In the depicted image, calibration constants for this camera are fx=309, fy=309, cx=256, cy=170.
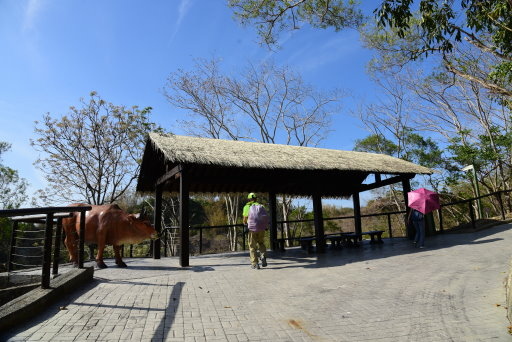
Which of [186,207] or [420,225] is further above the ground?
[186,207]

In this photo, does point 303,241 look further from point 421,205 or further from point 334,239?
point 421,205

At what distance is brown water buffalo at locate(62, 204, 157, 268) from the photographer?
21.6 ft

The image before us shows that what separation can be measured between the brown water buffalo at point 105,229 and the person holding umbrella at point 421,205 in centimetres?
679

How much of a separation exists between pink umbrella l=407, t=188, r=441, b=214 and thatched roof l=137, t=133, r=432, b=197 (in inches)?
67.0

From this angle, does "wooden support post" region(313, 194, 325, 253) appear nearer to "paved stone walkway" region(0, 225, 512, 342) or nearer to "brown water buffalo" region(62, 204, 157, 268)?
"paved stone walkway" region(0, 225, 512, 342)

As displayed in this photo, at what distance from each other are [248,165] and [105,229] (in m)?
3.56

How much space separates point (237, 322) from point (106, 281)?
296 centimetres

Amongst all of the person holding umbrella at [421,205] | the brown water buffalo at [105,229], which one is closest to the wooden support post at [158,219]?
the brown water buffalo at [105,229]

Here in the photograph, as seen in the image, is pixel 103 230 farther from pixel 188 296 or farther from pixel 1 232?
pixel 1 232

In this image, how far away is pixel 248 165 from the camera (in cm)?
788

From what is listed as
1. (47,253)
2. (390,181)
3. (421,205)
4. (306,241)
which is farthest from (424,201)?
(47,253)

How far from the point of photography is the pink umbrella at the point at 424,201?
7.98 metres

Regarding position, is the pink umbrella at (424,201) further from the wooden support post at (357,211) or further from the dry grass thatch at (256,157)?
the wooden support post at (357,211)

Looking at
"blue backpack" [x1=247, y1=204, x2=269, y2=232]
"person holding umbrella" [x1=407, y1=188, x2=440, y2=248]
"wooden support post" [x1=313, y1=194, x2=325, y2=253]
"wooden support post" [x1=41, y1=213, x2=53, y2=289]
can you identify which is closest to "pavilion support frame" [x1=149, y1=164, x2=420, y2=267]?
"wooden support post" [x1=313, y1=194, x2=325, y2=253]
